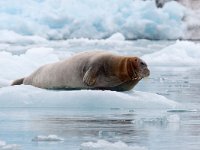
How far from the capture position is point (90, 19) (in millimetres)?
34281

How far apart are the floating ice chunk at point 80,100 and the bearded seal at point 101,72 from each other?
0.55 m

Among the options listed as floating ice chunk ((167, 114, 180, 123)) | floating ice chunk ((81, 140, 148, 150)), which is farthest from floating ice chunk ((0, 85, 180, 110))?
floating ice chunk ((81, 140, 148, 150))

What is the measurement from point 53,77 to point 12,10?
3142 centimetres

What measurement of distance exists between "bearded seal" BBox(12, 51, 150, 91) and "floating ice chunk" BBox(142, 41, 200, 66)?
410 inches

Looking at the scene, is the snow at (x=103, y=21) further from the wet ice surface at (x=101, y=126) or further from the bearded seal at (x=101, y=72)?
the wet ice surface at (x=101, y=126)

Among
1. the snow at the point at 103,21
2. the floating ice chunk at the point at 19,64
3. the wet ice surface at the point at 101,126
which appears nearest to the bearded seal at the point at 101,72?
the wet ice surface at the point at 101,126

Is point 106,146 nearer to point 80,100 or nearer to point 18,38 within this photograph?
point 80,100

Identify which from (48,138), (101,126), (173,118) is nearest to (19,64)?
(173,118)

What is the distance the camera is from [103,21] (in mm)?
35094

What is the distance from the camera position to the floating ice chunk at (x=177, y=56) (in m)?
18.5

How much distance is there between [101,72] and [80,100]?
0.87m

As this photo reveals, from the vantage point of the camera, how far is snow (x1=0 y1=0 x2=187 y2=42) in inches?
1313

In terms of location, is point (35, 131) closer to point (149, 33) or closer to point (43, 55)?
point (43, 55)

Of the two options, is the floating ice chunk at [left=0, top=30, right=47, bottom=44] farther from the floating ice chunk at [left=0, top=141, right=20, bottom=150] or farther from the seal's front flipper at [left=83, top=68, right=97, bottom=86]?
the floating ice chunk at [left=0, top=141, right=20, bottom=150]
